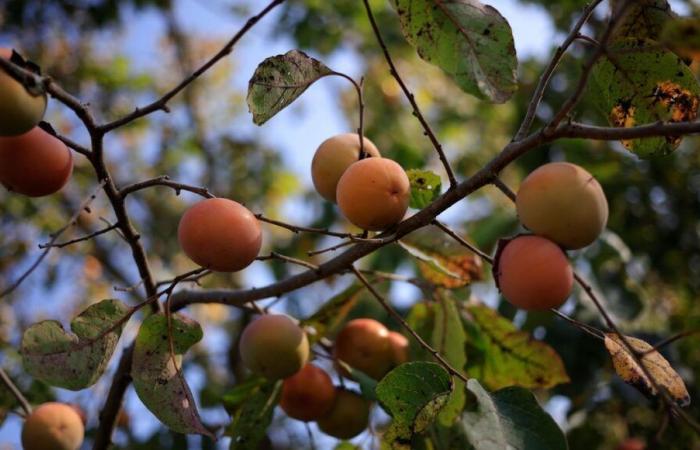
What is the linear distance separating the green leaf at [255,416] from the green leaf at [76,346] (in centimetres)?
48

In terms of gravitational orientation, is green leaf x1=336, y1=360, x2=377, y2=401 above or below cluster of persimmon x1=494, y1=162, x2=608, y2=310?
above

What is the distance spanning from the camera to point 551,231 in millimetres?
1196

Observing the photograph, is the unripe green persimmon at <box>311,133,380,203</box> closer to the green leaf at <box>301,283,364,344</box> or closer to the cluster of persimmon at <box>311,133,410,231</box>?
the cluster of persimmon at <box>311,133,410,231</box>

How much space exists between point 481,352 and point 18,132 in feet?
4.46

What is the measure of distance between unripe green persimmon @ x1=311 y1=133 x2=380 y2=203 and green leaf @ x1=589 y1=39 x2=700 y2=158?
1.62 ft

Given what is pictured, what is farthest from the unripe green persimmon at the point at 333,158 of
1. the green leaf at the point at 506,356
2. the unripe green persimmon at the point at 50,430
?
the unripe green persimmon at the point at 50,430

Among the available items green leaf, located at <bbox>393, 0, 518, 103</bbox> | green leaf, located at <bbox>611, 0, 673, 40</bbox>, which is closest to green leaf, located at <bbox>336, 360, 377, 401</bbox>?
green leaf, located at <bbox>393, 0, 518, 103</bbox>

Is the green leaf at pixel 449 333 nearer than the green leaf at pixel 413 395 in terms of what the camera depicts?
No

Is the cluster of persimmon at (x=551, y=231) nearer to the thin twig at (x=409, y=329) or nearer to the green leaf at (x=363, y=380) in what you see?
the thin twig at (x=409, y=329)

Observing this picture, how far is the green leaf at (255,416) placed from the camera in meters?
1.78

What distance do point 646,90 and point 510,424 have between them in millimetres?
679

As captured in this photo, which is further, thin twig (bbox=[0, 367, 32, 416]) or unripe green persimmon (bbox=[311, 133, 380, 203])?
thin twig (bbox=[0, 367, 32, 416])

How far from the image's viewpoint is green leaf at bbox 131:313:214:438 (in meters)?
1.34

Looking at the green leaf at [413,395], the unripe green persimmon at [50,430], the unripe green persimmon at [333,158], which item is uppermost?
the unripe green persimmon at [333,158]
